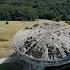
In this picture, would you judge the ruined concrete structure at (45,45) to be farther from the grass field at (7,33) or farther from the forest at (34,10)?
the forest at (34,10)

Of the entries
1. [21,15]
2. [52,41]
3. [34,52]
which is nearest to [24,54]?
[34,52]

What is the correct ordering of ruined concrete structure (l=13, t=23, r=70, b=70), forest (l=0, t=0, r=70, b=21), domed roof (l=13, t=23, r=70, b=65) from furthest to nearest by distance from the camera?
forest (l=0, t=0, r=70, b=21) → domed roof (l=13, t=23, r=70, b=65) → ruined concrete structure (l=13, t=23, r=70, b=70)

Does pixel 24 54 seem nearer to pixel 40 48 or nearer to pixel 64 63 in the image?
pixel 40 48

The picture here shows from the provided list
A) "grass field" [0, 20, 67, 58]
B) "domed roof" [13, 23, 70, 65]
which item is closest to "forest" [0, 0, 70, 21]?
"grass field" [0, 20, 67, 58]

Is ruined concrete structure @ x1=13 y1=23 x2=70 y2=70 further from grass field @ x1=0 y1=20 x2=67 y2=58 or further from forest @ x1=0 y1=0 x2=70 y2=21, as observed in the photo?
forest @ x1=0 y1=0 x2=70 y2=21

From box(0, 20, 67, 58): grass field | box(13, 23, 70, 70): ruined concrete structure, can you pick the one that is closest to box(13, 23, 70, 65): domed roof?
box(13, 23, 70, 70): ruined concrete structure

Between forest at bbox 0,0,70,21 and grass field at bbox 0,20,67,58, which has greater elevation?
forest at bbox 0,0,70,21

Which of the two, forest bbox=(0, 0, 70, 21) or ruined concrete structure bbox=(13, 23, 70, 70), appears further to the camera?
forest bbox=(0, 0, 70, 21)

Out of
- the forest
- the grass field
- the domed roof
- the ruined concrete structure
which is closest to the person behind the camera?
the ruined concrete structure
